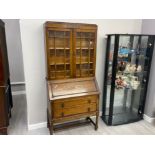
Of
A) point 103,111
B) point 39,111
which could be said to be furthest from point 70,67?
point 103,111

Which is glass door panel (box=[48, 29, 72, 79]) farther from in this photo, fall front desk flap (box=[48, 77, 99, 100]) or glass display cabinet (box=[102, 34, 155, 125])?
glass display cabinet (box=[102, 34, 155, 125])

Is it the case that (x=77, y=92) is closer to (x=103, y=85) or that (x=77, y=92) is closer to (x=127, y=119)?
(x=103, y=85)

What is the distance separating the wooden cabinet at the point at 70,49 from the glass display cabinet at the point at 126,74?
1.20 ft

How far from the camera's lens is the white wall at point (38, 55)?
2.14 meters

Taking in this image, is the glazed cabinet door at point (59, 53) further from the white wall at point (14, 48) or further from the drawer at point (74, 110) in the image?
the white wall at point (14, 48)

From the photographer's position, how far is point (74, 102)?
7.27 ft

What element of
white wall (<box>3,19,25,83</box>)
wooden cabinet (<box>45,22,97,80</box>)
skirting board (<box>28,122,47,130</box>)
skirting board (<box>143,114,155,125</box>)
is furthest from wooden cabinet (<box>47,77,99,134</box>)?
white wall (<box>3,19,25,83</box>)

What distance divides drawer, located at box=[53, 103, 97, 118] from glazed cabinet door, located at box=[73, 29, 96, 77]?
51 cm

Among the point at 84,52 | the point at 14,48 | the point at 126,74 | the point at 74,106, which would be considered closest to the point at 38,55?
the point at 84,52

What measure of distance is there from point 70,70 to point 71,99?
1.47ft

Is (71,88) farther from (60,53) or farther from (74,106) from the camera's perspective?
(60,53)

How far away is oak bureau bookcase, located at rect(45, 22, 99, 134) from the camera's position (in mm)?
2084

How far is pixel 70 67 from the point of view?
2.23 metres
